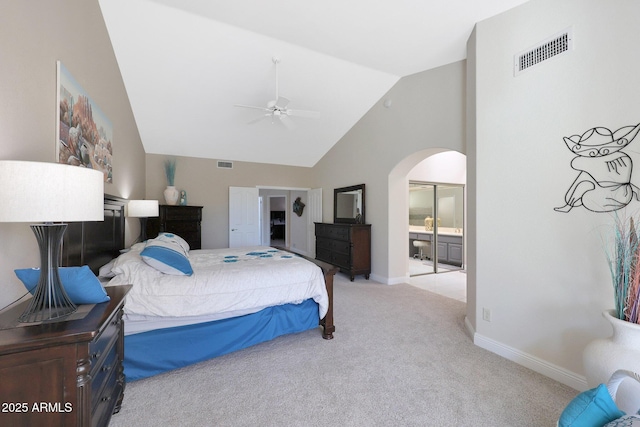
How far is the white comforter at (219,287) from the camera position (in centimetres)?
202

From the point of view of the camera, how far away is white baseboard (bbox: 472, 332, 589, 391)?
1.97 m

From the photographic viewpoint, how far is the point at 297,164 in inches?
278

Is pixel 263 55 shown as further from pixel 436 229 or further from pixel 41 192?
pixel 436 229

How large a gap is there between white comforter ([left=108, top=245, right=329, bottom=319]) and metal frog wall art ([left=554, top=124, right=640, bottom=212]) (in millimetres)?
2253

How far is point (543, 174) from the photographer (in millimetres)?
2182

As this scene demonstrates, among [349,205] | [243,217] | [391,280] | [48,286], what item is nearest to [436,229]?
[391,280]

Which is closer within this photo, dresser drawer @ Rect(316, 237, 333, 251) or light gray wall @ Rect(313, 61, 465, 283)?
light gray wall @ Rect(313, 61, 465, 283)

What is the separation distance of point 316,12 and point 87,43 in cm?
216

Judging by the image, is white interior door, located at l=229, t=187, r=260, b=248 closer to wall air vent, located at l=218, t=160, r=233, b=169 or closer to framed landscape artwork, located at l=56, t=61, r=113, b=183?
wall air vent, located at l=218, t=160, r=233, b=169

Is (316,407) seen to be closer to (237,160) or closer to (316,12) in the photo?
(316,12)

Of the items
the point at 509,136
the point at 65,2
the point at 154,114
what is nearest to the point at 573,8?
the point at 509,136

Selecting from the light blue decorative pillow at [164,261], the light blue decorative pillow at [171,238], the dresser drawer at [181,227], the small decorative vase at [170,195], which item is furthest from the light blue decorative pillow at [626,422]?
the small decorative vase at [170,195]

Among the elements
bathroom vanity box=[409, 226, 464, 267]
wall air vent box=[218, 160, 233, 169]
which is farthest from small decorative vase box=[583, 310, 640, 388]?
wall air vent box=[218, 160, 233, 169]

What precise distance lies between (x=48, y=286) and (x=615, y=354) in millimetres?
2946
